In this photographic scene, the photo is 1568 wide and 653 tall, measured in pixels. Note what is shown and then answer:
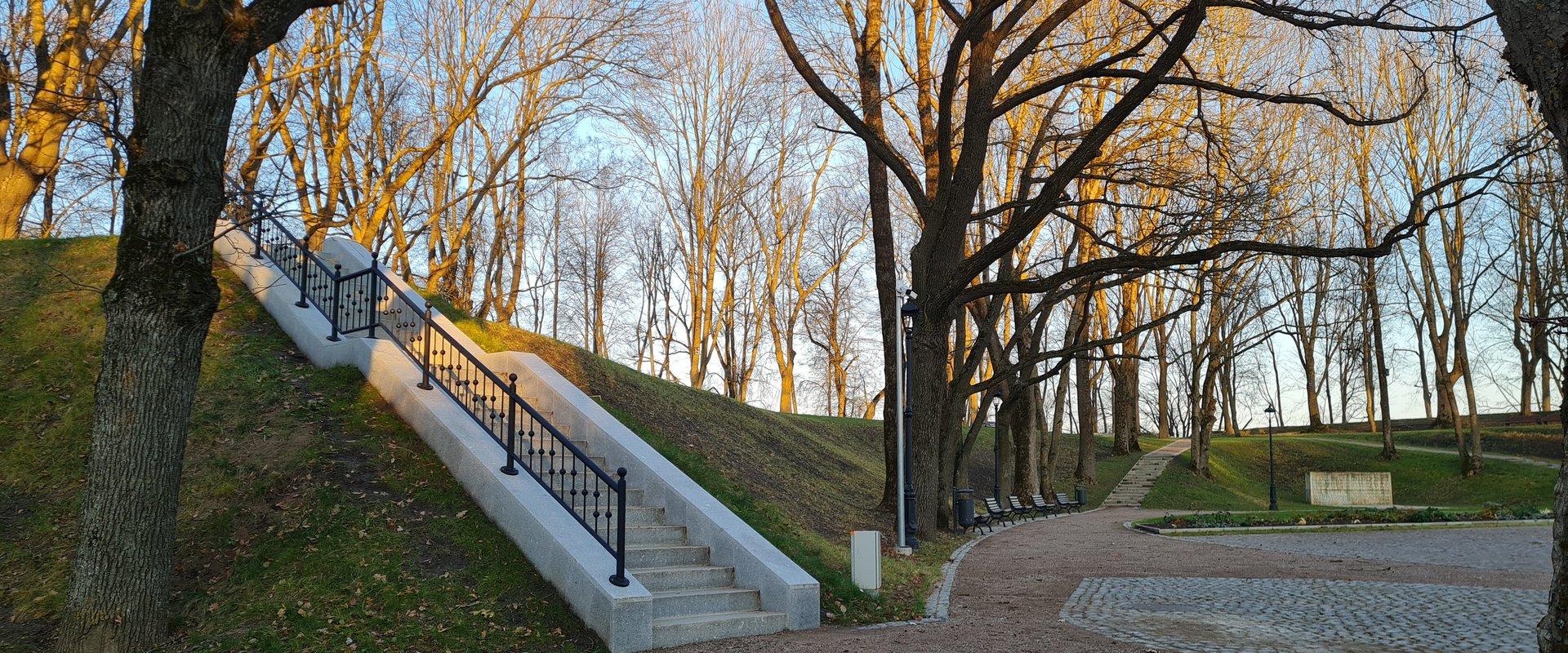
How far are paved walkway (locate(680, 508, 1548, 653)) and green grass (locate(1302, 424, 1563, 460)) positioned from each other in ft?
89.1

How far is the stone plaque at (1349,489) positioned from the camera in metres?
30.9

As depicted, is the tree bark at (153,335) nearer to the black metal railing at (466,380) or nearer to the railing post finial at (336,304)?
the black metal railing at (466,380)

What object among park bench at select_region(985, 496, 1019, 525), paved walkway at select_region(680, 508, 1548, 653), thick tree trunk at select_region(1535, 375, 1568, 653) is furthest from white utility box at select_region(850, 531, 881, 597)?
park bench at select_region(985, 496, 1019, 525)

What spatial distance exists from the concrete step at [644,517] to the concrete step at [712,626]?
1563mm

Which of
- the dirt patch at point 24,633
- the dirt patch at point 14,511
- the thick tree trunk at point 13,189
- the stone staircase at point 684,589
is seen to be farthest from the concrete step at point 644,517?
the thick tree trunk at point 13,189

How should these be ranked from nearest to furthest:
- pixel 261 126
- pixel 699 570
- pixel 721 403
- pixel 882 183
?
pixel 699 570 < pixel 882 183 < pixel 261 126 < pixel 721 403

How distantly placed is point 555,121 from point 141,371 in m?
17.8

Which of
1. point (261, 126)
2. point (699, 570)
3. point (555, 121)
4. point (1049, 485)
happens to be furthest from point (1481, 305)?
point (261, 126)

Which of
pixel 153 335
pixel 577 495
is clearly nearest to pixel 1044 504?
pixel 577 495

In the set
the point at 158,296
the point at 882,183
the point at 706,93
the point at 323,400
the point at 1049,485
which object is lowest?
Answer: the point at 1049,485

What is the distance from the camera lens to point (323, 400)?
1008cm

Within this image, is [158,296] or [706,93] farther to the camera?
[706,93]

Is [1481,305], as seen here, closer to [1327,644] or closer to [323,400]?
[1327,644]

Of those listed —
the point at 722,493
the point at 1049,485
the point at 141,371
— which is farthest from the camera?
the point at 1049,485
